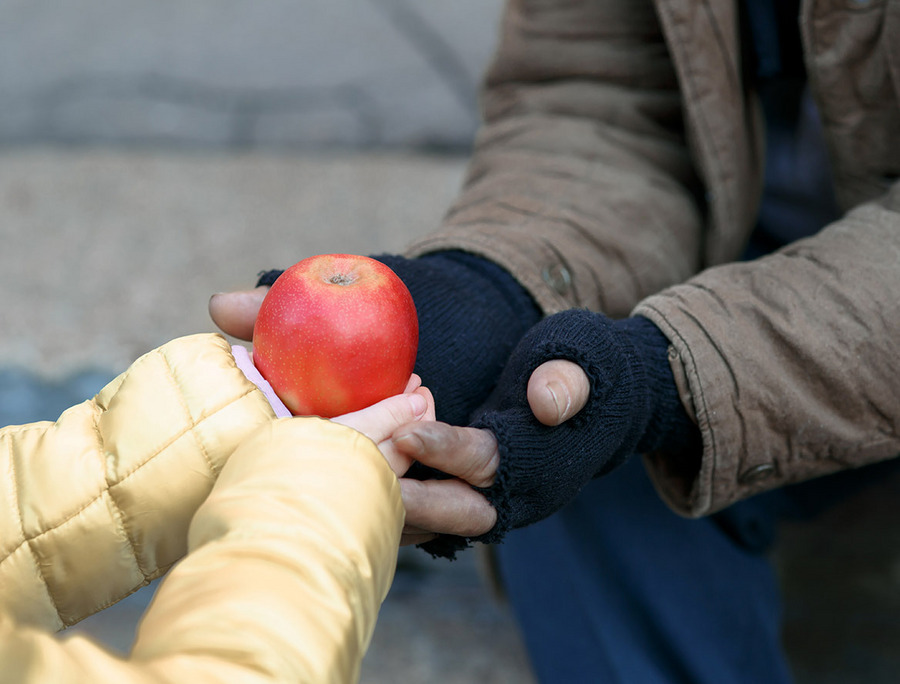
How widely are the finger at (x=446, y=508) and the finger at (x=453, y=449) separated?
0.02 meters

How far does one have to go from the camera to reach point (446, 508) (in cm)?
79

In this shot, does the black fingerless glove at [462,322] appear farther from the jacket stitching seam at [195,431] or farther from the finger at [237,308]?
the jacket stitching seam at [195,431]

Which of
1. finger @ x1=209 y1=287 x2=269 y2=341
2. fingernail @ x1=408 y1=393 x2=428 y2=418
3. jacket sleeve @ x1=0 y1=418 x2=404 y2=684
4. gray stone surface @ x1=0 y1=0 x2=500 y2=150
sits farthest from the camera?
gray stone surface @ x1=0 y1=0 x2=500 y2=150

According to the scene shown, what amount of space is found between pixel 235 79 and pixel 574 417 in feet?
6.27

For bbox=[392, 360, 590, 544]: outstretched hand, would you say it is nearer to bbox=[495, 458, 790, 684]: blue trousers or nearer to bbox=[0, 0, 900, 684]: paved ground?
bbox=[495, 458, 790, 684]: blue trousers

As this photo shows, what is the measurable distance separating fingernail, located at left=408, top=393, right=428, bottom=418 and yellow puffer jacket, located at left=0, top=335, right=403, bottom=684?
146mm

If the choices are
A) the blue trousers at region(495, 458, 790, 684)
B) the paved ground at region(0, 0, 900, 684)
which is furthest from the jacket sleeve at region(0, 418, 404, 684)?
the paved ground at region(0, 0, 900, 684)

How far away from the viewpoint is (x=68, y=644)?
1.65 ft

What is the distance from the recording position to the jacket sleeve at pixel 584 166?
1.14 m

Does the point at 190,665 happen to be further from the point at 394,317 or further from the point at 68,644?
the point at 394,317

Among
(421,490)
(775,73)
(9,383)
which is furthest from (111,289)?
(775,73)

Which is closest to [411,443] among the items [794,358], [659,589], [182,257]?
[794,358]

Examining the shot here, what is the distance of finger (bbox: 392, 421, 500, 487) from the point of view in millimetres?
743

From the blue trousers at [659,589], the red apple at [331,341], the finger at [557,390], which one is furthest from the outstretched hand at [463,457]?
the blue trousers at [659,589]
